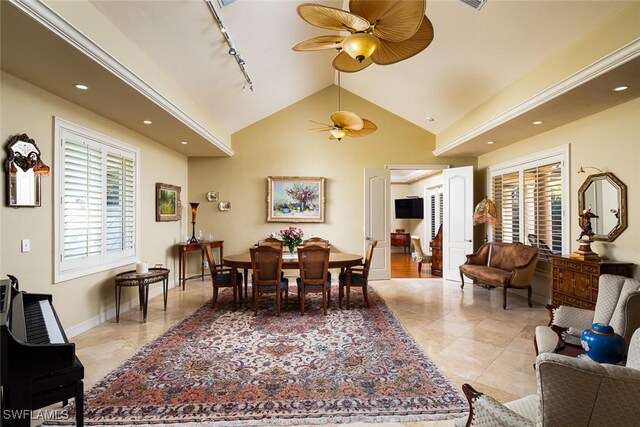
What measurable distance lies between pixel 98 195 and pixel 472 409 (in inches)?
174

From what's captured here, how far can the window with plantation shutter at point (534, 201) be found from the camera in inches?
176

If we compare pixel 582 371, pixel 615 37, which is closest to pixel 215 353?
pixel 582 371

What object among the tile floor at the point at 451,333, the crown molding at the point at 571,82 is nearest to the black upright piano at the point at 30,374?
the tile floor at the point at 451,333

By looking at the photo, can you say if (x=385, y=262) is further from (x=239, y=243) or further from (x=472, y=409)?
(x=472, y=409)

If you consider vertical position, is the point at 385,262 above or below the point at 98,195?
below

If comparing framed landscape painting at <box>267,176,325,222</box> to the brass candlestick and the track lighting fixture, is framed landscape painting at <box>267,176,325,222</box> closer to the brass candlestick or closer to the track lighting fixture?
the brass candlestick

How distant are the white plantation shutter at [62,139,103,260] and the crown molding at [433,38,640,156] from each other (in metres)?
5.26

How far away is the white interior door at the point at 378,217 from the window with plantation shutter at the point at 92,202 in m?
4.08

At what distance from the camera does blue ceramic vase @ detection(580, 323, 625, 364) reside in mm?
1551

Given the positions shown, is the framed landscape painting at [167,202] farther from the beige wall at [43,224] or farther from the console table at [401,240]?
the console table at [401,240]

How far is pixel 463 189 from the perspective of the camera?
6.20 meters

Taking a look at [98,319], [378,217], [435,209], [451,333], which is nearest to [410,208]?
[435,209]

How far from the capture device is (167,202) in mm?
5703

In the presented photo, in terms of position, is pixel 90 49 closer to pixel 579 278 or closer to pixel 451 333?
pixel 451 333
